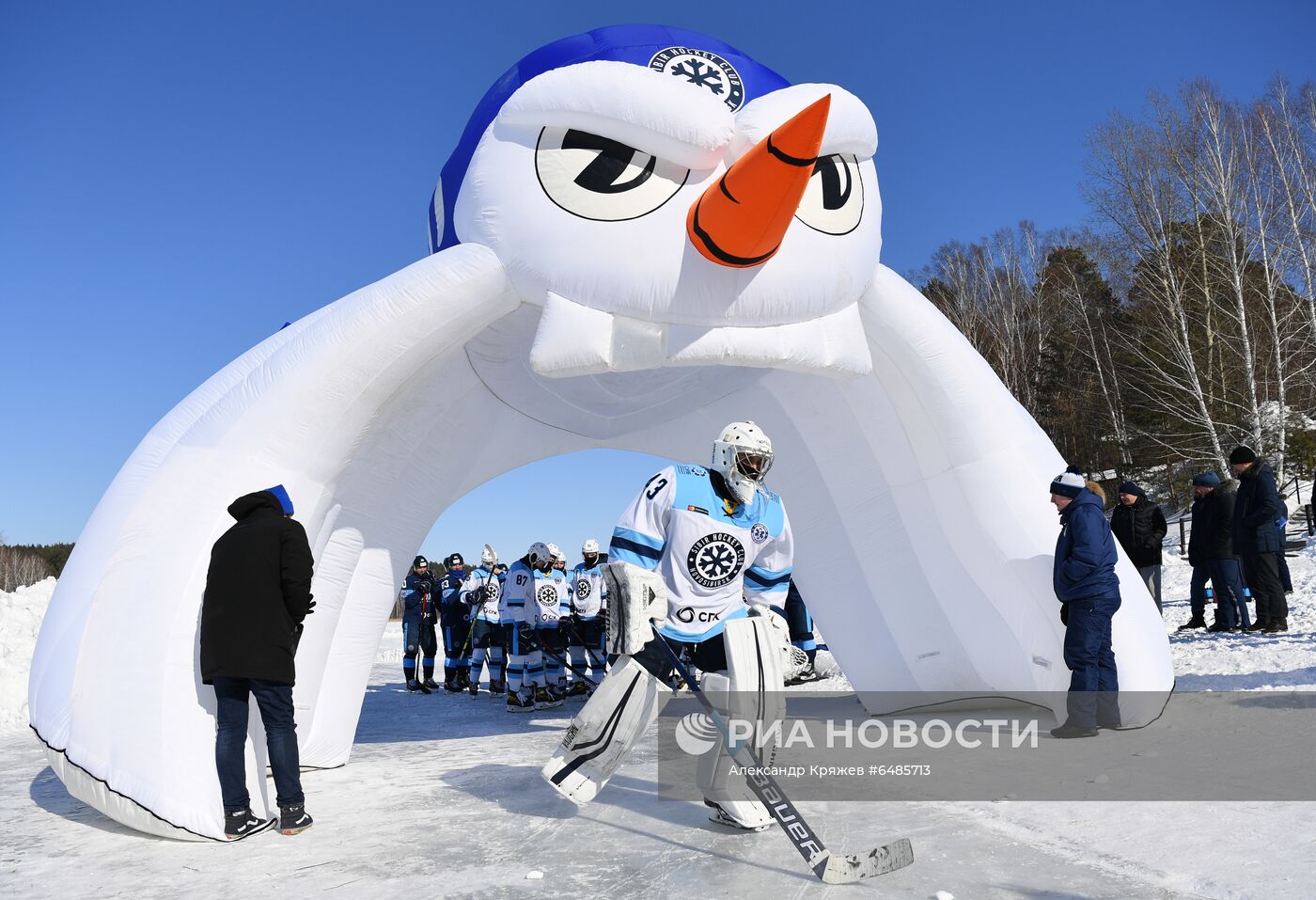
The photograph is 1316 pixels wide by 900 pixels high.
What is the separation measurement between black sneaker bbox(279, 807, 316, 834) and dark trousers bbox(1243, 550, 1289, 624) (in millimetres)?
7846

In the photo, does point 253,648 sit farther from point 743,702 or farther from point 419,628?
point 419,628

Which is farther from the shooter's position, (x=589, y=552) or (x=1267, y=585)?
(x=589, y=552)

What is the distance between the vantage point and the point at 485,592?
34.9ft

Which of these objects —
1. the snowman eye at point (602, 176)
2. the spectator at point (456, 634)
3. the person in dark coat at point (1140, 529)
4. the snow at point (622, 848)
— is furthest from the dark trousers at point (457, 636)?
the snowman eye at point (602, 176)

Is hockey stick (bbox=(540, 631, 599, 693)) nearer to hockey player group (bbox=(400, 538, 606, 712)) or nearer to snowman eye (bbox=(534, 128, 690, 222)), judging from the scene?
hockey player group (bbox=(400, 538, 606, 712))

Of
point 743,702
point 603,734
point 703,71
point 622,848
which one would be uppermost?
point 703,71

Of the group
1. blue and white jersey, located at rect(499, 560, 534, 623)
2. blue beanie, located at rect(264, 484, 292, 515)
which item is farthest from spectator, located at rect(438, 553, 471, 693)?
blue beanie, located at rect(264, 484, 292, 515)

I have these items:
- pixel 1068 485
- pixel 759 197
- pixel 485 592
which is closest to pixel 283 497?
pixel 759 197

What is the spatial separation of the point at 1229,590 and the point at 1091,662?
4137 millimetres

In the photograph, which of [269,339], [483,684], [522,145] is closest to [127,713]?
[269,339]

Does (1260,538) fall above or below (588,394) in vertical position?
below

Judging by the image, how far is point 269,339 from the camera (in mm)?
5469

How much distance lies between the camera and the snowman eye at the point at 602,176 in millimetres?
5016

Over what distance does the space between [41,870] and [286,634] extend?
1.21 metres
